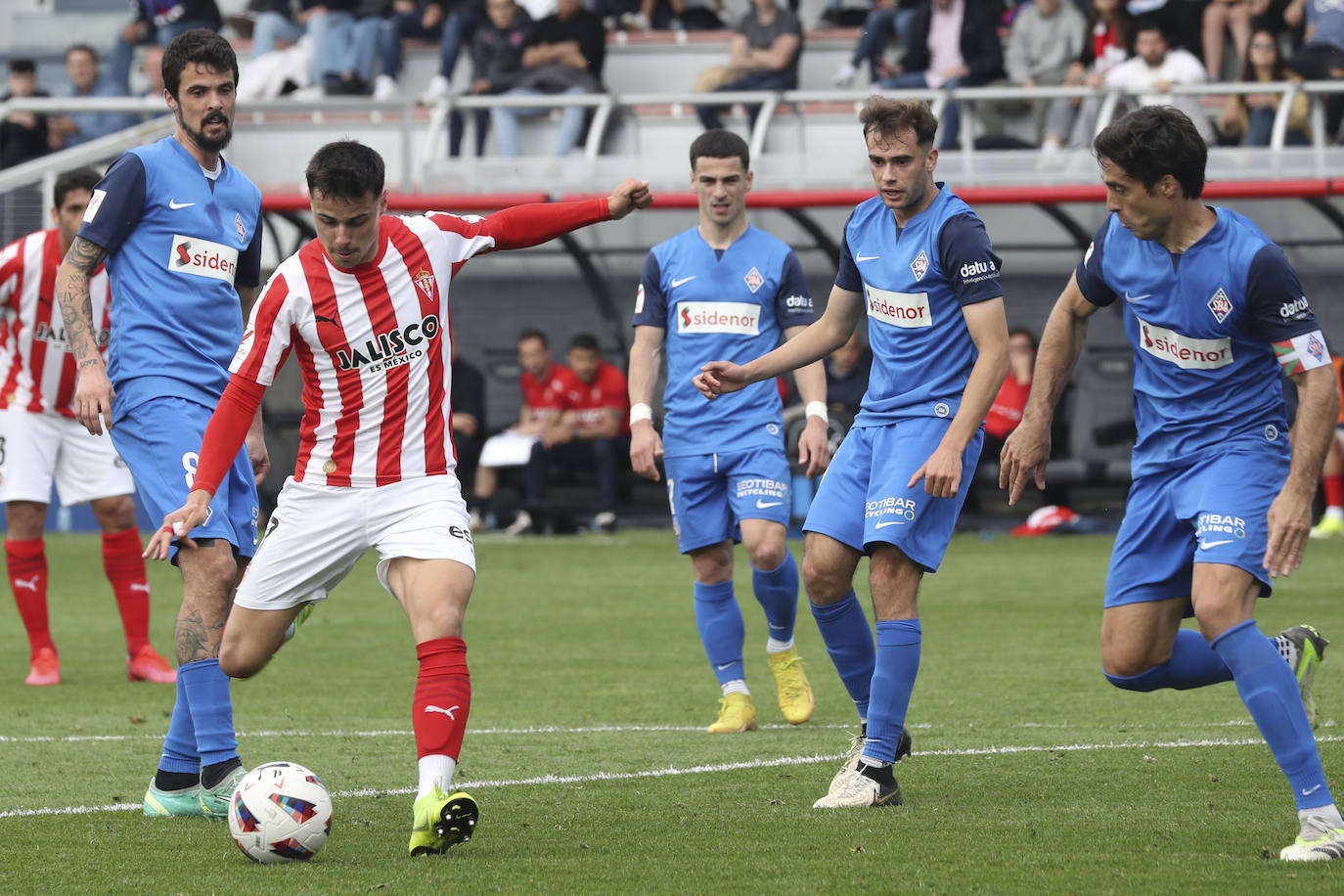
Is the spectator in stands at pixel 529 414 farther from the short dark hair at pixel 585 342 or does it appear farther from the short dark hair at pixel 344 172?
the short dark hair at pixel 344 172

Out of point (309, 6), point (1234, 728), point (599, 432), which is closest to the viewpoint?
point (1234, 728)

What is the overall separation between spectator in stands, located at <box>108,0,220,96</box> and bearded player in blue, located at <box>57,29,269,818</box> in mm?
15074

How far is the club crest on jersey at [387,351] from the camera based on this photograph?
16.0 feet

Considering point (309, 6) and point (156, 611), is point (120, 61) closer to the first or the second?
point (309, 6)

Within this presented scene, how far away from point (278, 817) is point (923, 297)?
2.44m

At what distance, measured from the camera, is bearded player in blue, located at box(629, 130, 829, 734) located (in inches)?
284

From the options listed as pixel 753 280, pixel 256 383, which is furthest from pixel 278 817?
pixel 753 280

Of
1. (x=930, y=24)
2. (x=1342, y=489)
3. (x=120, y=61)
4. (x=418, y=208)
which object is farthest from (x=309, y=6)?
(x=1342, y=489)

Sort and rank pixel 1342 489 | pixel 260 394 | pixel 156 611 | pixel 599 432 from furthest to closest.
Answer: pixel 599 432, pixel 1342 489, pixel 156 611, pixel 260 394

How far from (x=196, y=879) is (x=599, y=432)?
1177 cm

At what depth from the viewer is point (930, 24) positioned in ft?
57.5

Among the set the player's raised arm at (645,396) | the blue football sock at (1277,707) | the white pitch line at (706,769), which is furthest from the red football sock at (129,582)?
the blue football sock at (1277,707)

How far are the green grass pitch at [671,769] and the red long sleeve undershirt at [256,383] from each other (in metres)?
1.02

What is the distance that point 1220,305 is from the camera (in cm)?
469
